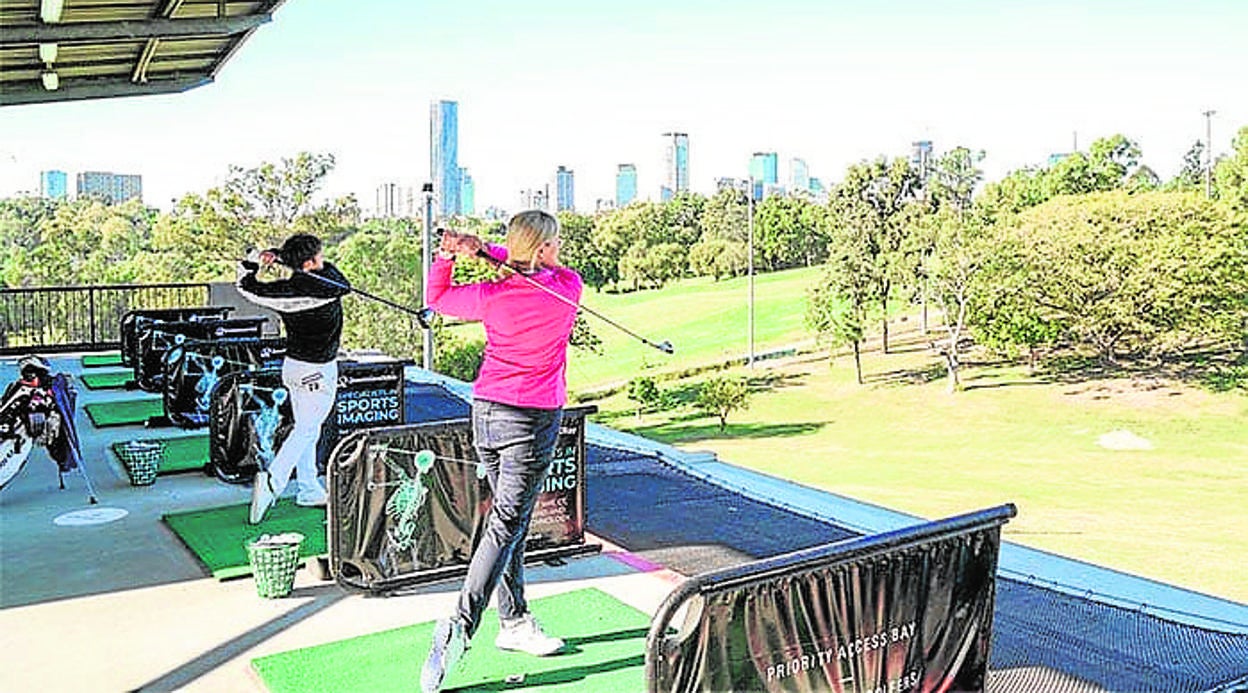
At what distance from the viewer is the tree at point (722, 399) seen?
36.9 m

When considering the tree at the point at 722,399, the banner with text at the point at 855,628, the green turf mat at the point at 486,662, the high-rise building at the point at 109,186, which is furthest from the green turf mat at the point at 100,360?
the tree at the point at 722,399

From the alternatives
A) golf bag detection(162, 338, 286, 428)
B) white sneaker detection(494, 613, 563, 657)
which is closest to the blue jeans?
white sneaker detection(494, 613, 563, 657)

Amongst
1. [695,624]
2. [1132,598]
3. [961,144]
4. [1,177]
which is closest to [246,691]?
[695,624]

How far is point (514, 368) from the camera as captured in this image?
3.18 metres

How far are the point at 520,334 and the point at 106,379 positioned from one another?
28.0ft

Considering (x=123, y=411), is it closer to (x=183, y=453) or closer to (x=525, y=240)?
(x=183, y=453)

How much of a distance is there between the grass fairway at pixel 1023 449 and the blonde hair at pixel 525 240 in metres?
17.3

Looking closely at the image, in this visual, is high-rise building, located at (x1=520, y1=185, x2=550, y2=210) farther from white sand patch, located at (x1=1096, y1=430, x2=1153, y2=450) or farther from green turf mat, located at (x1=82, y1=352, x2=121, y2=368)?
white sand patch, located at (x1=1096, y1=430, x2=1153, y2=450)

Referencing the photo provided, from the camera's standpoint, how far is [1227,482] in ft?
92.0

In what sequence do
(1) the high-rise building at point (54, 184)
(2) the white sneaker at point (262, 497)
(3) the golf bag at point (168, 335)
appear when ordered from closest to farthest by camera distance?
(2) the white sneaker at point (262, 497) → (3) the golf bag at point (168, 335) → (1) the high-rise building at point (54, 184)

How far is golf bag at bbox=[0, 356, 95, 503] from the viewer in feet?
18.3

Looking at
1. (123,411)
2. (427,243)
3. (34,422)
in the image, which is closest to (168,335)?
(123,411)

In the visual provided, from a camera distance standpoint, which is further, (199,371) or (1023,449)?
(1023,449)

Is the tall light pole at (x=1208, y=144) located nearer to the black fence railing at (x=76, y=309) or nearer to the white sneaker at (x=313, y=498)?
the black fence railing at (x=76, y=309)
